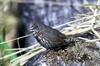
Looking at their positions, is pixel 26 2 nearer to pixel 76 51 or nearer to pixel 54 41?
pixel 54 41

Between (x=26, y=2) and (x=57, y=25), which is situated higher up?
(x=26, y=2)

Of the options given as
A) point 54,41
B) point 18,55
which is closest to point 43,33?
point 54,41

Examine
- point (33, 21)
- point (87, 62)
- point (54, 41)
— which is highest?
point (33, 21)

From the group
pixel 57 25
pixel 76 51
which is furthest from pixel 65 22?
pixel 76 51

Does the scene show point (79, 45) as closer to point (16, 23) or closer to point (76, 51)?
point (76, 51)

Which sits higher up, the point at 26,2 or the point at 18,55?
the point at 26,2
